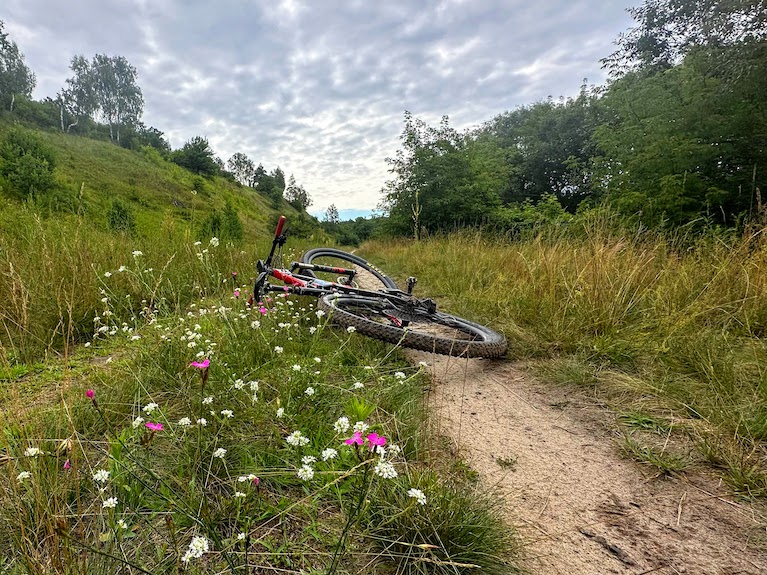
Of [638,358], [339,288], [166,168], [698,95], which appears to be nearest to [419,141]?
[698,95]

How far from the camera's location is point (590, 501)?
1.46 meters

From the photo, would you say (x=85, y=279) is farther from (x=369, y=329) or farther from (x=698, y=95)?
(x=698, y=95)

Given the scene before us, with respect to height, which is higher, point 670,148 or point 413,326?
point 670,148

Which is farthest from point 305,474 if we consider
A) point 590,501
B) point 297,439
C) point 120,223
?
point 120,223

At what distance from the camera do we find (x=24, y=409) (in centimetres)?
162

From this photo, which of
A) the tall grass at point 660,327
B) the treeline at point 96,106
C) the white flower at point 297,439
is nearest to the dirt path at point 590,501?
the tall grass at point 660,327

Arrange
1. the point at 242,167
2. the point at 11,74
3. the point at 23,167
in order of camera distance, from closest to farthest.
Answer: the point at 23,167, the point at 11,74, the point at 242,167

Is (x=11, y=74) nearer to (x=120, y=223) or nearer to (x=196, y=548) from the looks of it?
(x=120, y=223)

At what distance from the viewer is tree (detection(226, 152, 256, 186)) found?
8780cm

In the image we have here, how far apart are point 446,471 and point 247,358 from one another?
139cm

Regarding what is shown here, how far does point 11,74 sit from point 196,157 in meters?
22.8

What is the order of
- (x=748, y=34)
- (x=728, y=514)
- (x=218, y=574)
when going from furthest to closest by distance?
(x=748, y=34)
(x=728, y=514)
(x=218, y=574)

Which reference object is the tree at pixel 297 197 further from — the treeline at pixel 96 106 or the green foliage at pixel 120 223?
the green foliage at pixel 120 223

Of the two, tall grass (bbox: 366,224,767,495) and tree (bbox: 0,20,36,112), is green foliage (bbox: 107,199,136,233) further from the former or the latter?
tree (bbox: 0,20,36,112)
